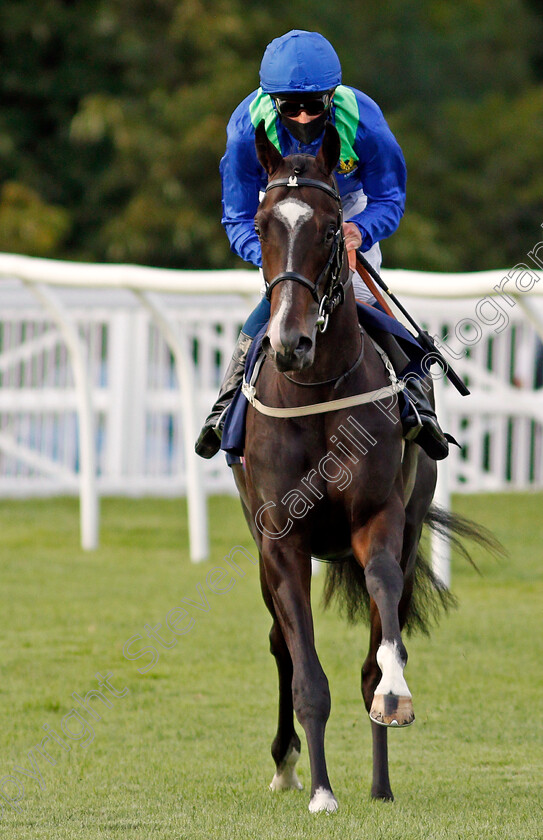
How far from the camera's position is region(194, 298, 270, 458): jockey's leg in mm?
5055

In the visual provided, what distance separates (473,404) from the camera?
41.7 ft

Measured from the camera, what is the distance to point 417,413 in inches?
186

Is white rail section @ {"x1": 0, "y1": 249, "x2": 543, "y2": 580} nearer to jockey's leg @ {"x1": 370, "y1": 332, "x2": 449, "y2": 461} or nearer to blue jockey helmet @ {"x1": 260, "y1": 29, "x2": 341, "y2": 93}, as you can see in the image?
jockey's leg @ {"x1": 370, "y1": 332, "x2": 449, "y2": 461}

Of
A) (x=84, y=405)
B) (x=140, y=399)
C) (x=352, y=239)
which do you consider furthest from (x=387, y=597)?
(x=140, y=399)

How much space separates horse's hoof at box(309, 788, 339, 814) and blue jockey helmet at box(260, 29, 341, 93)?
7.39 feet

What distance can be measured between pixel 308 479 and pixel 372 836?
1.11m

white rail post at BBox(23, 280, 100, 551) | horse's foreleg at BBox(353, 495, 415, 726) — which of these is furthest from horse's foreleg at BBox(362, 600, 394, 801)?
white rail post at BBox(23, 280, 100, 551)

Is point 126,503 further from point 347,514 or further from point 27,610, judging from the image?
point 347,514

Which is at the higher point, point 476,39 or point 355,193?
point 476,39

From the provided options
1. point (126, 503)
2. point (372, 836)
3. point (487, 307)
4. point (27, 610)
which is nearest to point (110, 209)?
point (126, 503)

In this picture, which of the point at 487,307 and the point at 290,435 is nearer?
the point at 290,435

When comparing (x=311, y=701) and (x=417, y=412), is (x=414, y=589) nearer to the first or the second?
(x=417, y=412)

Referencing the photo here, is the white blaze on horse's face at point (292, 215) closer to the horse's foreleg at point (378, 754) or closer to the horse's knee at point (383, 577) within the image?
the horse's knee at point (383, 577)

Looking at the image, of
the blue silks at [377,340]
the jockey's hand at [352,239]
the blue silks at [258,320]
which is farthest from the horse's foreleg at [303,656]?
the jockey's hand at [352,239]
